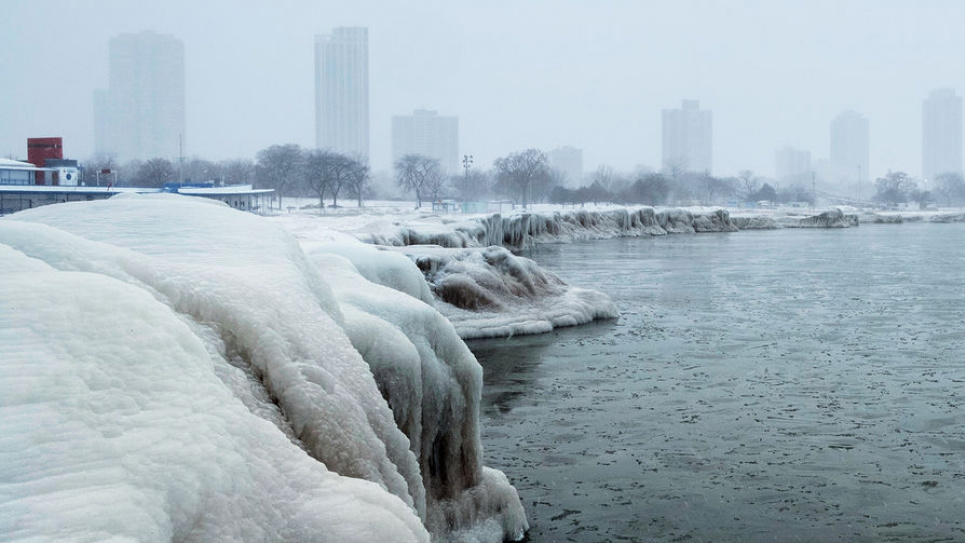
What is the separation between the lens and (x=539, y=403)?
14.1 metres

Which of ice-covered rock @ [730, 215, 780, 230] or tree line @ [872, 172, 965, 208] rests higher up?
tree line @ [872, 172, 965, 208]

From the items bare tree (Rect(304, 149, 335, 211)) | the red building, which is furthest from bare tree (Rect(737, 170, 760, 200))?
the red building

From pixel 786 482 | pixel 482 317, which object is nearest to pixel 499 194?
pixel 482 317

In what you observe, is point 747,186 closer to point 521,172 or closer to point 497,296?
point 521,172

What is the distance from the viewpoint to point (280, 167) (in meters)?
106

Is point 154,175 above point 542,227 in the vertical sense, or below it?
above

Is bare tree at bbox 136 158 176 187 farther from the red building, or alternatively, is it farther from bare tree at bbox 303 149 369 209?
the red building

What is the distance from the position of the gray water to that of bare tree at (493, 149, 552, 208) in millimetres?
96113

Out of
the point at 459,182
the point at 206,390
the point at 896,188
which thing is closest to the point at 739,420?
the point at 206,390

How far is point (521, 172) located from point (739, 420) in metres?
110

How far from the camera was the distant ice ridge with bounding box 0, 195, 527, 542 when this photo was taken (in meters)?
3.07

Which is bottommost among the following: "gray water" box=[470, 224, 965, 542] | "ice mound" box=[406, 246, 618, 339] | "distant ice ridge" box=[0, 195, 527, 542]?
"gray water" box=[470, 224, 965, 542]

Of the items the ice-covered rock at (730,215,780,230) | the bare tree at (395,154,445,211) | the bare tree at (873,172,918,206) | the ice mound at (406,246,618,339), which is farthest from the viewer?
the bare tree at (873,172,918,206)

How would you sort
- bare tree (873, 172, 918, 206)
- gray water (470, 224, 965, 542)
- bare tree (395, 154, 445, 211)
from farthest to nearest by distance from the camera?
1. bare tree (873, 172, 918, 206)
2. bare tree (395, 154, 445, 211)
3. gray water (470, 224, 965, 542)
